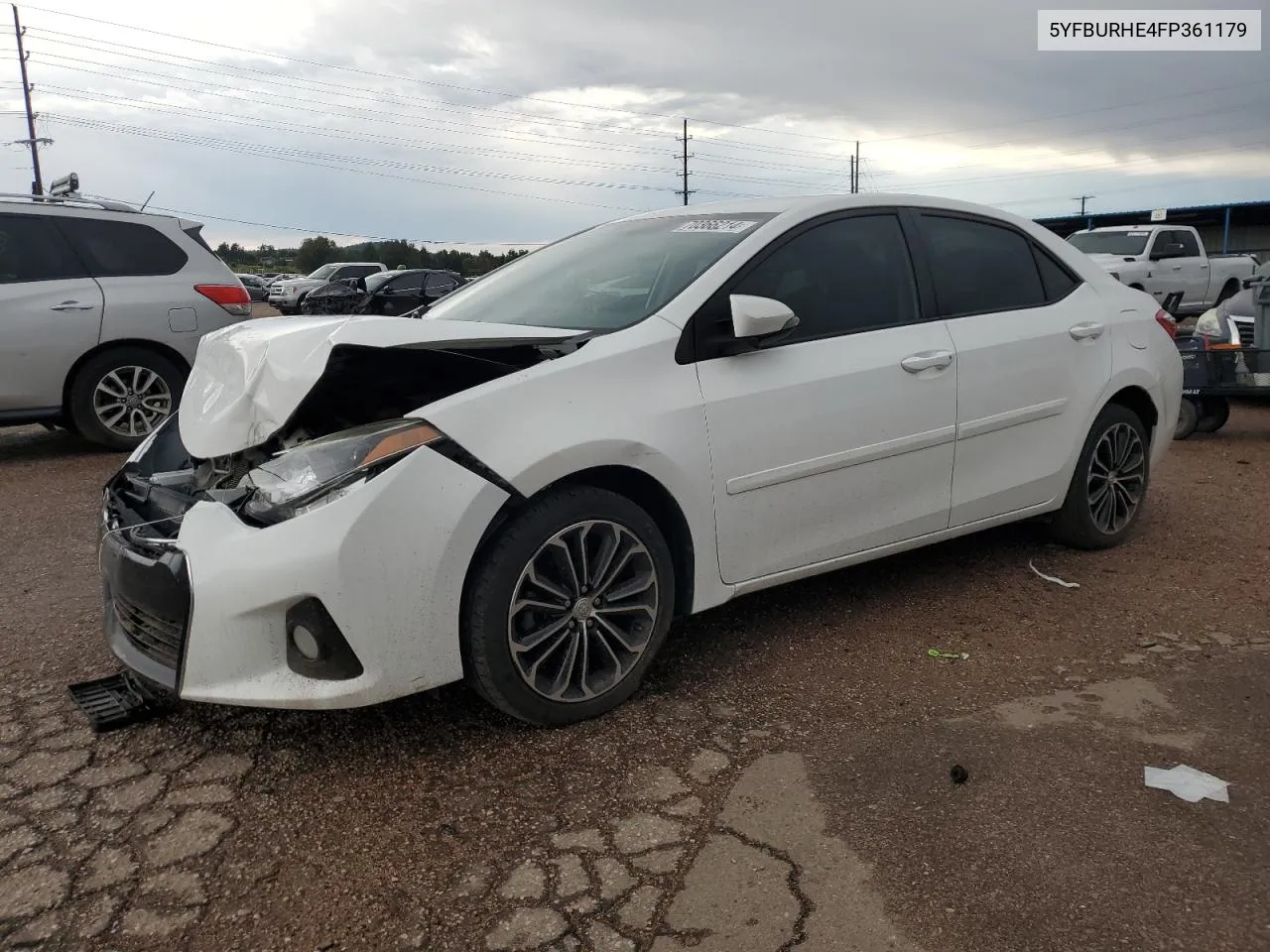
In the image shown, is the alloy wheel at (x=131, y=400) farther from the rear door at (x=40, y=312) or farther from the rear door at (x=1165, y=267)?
the rear door at (x=1165, y=267)

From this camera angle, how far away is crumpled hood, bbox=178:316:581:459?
296 cm

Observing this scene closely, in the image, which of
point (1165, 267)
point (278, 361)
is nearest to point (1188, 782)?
point (278, 361)

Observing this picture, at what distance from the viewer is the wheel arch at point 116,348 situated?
7445 mm

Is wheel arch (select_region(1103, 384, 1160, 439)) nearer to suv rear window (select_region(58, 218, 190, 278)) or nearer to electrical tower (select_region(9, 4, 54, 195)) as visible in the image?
suv rear window (select_region(58, 218, 190, 278))

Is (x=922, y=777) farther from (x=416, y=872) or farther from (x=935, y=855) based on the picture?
(x=416, y=872)

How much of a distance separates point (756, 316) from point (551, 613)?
1.10m

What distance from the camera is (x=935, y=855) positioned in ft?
8.11

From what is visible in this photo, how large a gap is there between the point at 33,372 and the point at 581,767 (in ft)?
20.1

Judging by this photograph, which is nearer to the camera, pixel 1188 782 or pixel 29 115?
pixel 1188 782

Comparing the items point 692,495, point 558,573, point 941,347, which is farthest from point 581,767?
point 941,347

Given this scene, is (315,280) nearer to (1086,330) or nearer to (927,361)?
(1086,330)

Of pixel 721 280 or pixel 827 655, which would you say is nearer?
pixel 721 280

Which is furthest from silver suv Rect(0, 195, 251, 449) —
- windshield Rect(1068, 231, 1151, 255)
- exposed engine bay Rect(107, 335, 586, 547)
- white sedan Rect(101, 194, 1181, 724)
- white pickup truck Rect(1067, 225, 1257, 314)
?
windshield Rect(1068, 231, 1151, 255)

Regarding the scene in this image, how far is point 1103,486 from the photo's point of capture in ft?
15.6
